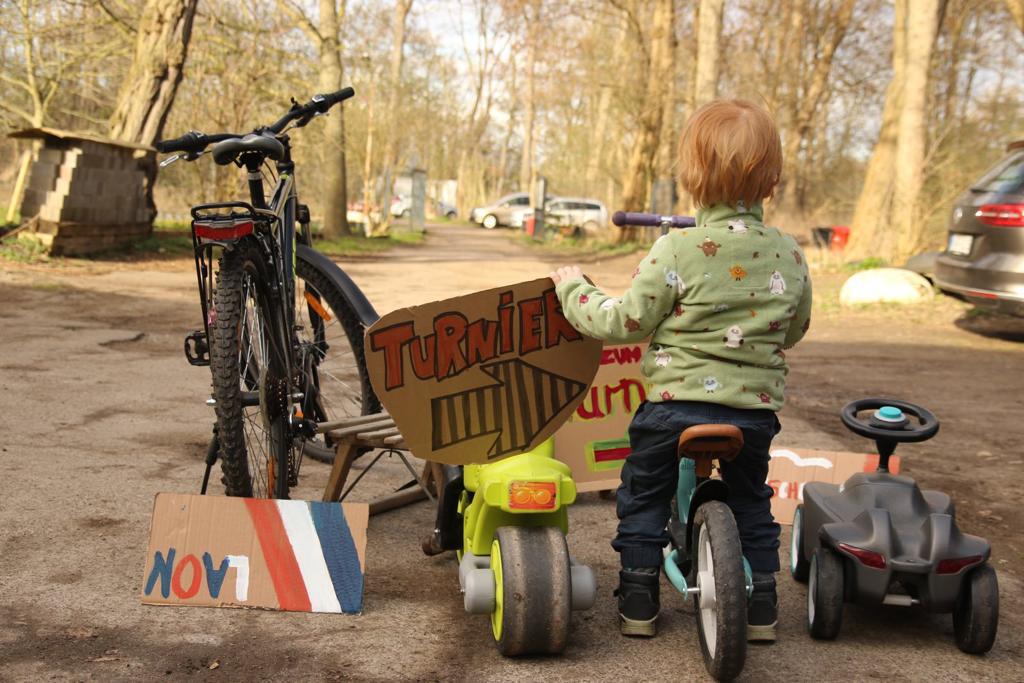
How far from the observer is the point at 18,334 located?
8.13 metres

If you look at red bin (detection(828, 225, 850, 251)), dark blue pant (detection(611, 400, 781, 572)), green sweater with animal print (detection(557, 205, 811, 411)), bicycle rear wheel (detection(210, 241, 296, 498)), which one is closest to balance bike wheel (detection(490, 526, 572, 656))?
dark blue pant (detection(611, 400, 781, 572))

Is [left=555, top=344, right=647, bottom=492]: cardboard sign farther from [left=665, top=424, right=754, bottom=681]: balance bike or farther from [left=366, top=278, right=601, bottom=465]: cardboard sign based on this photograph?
[left=665, top=424, right=754, bottom=681]: balance bike

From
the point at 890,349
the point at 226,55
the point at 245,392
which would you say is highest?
the point at 226,55

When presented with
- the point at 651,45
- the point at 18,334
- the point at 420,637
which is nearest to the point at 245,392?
the point at 420,637

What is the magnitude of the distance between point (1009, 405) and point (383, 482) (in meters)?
4.43

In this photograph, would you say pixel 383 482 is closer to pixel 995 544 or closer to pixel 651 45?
pixel 995 544

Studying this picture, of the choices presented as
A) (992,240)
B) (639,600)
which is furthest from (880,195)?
(639,600)

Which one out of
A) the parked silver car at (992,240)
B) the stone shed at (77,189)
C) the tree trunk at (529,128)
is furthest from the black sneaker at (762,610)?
the tree trunk at (529,128)

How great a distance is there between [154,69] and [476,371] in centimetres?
1328

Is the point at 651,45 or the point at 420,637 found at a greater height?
the point at 651,45

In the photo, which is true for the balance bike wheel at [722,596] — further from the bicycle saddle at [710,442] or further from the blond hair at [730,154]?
the blond hair at [730,154]

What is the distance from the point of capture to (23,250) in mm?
12781

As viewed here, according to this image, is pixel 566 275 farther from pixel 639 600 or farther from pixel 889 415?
pixel 889 415

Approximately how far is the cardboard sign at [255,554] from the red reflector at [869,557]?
4.62 ft
